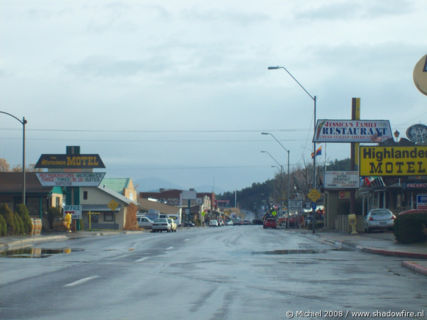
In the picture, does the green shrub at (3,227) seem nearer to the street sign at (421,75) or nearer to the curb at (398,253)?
the curb at (398,253)

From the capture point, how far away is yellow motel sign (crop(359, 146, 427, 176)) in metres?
31.7

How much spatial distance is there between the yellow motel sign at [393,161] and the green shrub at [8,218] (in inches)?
806

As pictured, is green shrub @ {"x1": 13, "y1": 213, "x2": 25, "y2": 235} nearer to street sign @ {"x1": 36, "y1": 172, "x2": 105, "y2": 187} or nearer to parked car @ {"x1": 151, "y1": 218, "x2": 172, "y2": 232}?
street sign @ {"x1": 36, "y1": 172, "x2": 105, "y2": 187}

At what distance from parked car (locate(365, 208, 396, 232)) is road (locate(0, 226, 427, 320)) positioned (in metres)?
19.6

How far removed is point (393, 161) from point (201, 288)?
2205 cm

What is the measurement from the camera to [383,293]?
11.7 m

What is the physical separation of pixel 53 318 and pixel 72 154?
46.8 m

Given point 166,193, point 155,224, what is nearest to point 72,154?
point 155,224

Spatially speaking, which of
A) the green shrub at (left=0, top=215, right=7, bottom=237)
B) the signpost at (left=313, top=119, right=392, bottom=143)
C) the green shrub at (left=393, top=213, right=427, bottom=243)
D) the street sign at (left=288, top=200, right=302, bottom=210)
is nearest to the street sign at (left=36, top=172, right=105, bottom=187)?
the green shrub at (left=0, top=215, right=7, bottom=237)

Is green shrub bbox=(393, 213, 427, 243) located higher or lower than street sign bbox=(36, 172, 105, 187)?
lower

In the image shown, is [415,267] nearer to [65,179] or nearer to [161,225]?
[65,179]

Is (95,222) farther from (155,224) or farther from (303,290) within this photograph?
(303,290)

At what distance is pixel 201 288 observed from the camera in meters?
12.3

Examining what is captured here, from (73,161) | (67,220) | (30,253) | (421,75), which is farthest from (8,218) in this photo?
(421,75)
